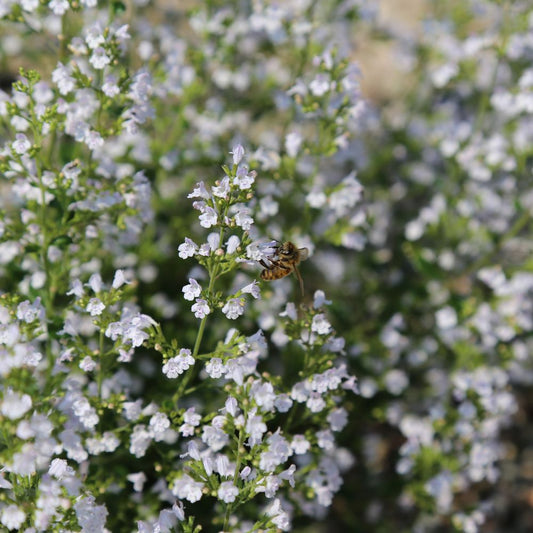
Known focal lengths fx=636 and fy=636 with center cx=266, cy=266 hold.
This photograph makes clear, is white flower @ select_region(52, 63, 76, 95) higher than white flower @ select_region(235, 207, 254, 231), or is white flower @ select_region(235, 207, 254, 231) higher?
white flower @ select_region(52, 63, 76, 95)

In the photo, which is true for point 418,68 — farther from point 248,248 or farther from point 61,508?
point 61,508

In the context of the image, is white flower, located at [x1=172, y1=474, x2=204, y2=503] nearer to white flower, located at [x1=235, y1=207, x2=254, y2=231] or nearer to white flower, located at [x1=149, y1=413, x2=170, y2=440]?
white flower, located at [x1=149, y1=413, x2=170, y2=440]

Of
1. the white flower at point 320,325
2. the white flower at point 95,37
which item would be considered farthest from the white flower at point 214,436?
the white flower at point 95,37

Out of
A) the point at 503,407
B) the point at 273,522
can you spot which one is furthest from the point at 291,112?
the point at 273,522

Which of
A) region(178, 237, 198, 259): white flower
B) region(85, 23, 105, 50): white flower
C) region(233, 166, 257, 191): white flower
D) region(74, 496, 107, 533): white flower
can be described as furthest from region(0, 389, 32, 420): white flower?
region(85, 23, 105, 50): white flower

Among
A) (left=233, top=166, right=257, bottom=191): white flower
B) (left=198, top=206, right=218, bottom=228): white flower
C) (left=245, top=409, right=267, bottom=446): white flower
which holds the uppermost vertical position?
(left=233, top=166, right=257, bottom=191): white flower

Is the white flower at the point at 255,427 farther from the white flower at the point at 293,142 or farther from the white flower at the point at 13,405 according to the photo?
the white flower at the point at 293,142

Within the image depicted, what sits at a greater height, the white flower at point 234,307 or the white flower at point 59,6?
the white flower at point 59,6

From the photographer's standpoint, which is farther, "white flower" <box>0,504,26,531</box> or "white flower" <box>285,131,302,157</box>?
"white flower" <box>285,131,302,157</box>

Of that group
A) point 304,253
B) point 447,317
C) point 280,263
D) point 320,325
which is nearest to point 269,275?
point 280,263
